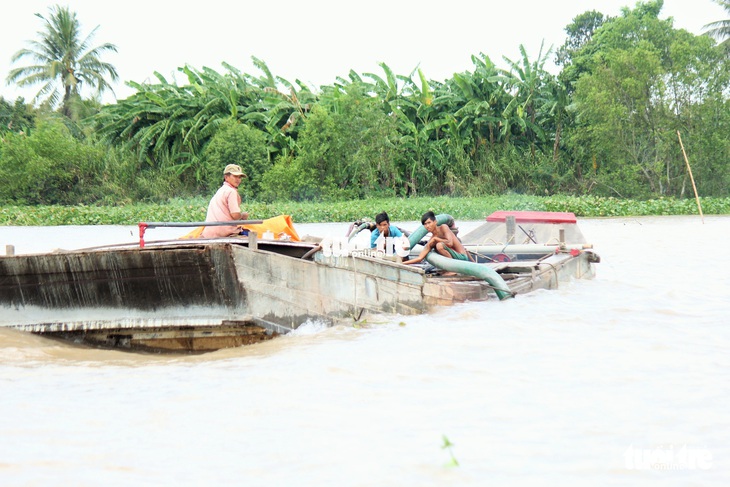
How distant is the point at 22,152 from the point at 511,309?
26065 mm

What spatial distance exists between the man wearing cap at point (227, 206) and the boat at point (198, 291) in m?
0.34

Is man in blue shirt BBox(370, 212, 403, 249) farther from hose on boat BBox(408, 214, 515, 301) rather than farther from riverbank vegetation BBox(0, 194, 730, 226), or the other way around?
riverbank vegetation BBox(0, 194, 730, 226)

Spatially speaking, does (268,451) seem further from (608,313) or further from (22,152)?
(22,152)

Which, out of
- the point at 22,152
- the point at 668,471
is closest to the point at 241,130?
the point at 22,152

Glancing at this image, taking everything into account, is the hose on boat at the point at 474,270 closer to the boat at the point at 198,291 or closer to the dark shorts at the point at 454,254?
the dark shorts at the point at 454,254

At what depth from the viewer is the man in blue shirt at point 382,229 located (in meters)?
7.84

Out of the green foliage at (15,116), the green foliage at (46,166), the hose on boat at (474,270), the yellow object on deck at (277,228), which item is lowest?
the hose on boat at (474,270)

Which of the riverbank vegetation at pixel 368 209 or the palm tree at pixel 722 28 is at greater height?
the palm tree at pixel 722 28

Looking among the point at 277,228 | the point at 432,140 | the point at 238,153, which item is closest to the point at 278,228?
the point at 277,228

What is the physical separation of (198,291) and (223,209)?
1174 mm

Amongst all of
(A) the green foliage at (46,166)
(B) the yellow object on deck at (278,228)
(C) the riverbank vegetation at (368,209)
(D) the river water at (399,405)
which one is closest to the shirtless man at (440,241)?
(D) the river water at (399,405)

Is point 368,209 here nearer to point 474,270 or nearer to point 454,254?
point 454,254

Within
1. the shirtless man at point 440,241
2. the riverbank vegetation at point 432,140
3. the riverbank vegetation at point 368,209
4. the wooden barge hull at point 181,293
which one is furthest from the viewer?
the riverbank vegetation at point 432,140

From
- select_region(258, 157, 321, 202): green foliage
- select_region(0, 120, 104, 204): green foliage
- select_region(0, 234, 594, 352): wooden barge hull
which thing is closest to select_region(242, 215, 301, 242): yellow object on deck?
select_region(0, 234, 594, 352): wooden barge hull
